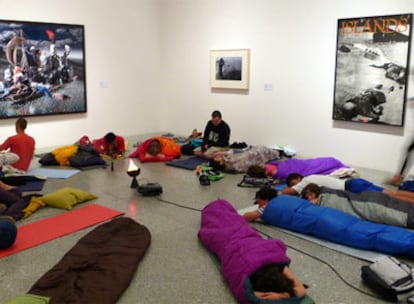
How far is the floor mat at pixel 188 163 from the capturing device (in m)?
5.82

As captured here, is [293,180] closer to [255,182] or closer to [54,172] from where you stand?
[255,182]

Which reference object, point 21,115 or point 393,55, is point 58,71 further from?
point 393,55

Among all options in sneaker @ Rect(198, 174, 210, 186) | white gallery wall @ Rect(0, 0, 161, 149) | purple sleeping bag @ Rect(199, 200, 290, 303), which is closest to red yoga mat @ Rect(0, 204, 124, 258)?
purple sleeping bag @ Rect(199, 200, 290, 303)

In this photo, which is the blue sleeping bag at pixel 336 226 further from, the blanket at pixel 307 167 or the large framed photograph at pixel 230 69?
the large framed photograph at pixel 230 69

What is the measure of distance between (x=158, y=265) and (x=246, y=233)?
67 centimetres

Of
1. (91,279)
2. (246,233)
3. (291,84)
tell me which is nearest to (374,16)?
(291,84)

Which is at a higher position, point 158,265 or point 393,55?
point 393,55

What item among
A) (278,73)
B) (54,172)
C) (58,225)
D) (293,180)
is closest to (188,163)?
(54,172)

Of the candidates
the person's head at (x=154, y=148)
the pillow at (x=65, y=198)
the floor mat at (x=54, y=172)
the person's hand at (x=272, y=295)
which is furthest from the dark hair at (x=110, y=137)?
the person's hand at (x=272, y=295)

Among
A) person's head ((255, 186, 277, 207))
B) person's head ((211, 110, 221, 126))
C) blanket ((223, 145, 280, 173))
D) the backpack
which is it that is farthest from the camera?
person's head ((211, 110, 221, 126))

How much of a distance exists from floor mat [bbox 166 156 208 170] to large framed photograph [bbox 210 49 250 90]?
1.77 m

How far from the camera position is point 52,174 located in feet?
17.7

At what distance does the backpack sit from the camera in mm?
2453

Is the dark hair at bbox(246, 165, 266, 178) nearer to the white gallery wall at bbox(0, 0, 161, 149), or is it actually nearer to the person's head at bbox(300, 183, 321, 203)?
the person's head at bbox(300, 183, 321, 203)
